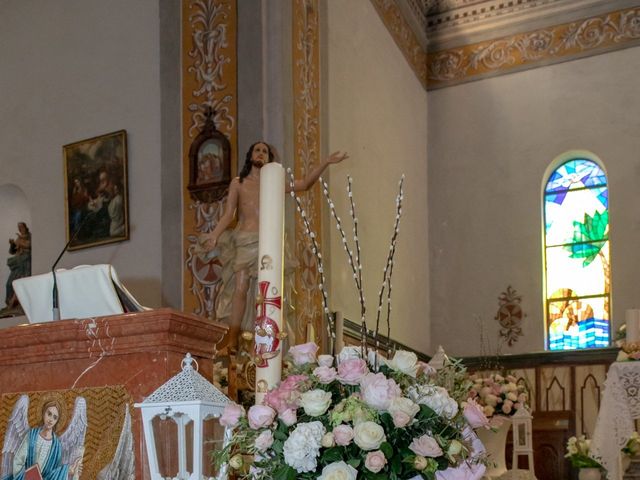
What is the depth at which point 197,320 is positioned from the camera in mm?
3180

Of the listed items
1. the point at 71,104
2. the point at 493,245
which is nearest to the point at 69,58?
the point at 71,104

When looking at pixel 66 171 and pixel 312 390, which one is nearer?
pixel 312 390

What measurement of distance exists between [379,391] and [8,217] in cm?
912

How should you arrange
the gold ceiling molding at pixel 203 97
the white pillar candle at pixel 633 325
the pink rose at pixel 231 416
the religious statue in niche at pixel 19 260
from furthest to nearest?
the religious statue in niche at pixel 19 260, the white pillar candle at pixel 633 325, the gold ceiling molding at pixel 203 97, the pink rose at pixel 231 416

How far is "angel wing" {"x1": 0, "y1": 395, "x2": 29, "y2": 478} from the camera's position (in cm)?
326

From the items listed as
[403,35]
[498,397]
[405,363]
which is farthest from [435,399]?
[403,35]

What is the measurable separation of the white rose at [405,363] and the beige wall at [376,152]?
21.7 feet

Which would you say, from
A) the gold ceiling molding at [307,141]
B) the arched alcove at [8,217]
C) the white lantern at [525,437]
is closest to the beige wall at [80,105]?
the arched alcove at [8,217]

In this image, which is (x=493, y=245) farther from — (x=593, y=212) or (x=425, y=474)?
(x=425, y=474)

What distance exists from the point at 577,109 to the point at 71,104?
19.9 ft

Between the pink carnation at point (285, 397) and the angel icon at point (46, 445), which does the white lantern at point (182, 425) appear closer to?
the pink carnation at point (285, 397)

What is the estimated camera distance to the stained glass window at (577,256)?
12.1 metres

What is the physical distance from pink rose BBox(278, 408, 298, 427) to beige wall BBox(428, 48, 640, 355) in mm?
9570

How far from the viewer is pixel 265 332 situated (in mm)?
3246
